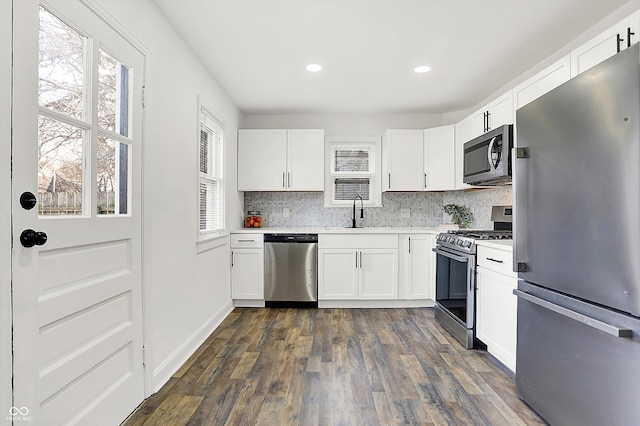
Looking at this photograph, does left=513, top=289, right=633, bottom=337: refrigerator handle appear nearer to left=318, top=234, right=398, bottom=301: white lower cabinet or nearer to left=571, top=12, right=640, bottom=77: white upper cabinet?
left=571, top=12, right=640, bottom=77: white upper cabinet

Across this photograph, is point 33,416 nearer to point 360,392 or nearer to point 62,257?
point 62,257

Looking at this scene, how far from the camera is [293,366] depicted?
2.45 m

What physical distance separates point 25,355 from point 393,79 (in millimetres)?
3293

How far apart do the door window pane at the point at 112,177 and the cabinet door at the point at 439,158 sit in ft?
11.0

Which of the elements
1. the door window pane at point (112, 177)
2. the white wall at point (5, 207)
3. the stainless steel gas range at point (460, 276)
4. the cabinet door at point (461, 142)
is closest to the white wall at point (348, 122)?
the cabinet door at point (461, 142)

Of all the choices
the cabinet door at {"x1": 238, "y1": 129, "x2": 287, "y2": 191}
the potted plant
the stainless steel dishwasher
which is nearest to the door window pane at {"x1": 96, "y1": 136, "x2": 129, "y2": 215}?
the stainless steel dishwasher

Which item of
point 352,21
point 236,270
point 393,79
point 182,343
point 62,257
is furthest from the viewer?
point 236,270

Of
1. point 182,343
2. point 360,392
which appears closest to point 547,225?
point 360,392

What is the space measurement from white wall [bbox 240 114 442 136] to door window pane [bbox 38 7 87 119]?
3130 mm

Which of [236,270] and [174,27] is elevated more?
[174,27]

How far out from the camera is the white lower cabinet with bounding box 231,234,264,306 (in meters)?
3.96

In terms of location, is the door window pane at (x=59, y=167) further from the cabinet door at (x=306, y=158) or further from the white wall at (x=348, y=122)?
the white wall at (x=348, y=122)

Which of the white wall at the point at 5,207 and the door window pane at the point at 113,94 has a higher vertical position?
the door window pane at the point at 113,94

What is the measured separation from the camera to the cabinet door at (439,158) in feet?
13.1
